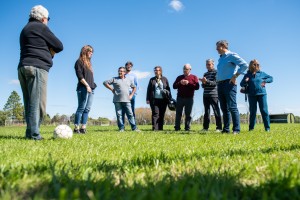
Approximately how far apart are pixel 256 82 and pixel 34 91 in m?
6.03

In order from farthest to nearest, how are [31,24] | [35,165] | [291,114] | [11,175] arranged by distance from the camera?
[291,114] → [31,24] → [35,165] → [11,175]

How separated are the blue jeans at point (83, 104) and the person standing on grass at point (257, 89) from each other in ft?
14.7

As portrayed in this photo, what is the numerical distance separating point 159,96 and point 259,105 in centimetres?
349

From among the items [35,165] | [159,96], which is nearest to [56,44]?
[35,165]

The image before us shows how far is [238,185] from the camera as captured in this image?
1.92 meters

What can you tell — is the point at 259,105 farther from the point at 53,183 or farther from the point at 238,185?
the point at 53,183

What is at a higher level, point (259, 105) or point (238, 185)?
point (259, 105)

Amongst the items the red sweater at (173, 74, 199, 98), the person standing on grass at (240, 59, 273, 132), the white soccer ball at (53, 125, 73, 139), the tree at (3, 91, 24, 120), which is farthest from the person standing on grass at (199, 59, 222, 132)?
the tree at (3, 91, 24, 120)

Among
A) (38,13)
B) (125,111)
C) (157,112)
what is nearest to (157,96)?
(157,112)

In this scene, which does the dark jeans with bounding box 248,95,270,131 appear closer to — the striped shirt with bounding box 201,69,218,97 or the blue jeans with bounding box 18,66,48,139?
the striped shirt with bounding box 201,69,218,97

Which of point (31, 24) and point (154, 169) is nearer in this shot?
point (154, 169)

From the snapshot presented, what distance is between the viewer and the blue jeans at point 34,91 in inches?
204

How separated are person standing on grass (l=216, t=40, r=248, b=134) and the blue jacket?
5.20ft

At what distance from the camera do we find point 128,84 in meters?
9.95
